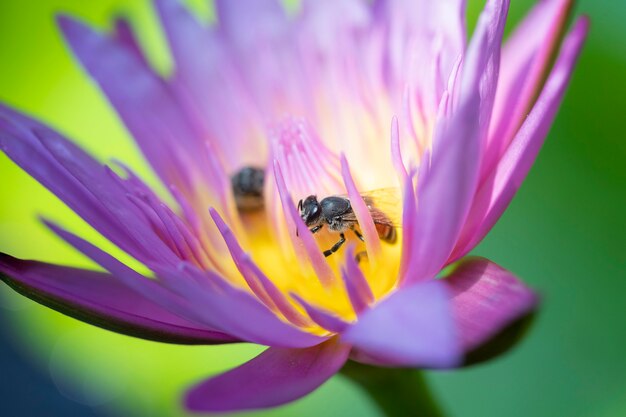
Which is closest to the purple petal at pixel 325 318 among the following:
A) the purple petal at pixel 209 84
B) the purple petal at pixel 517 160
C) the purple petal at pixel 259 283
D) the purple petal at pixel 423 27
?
the purple petal at pixel 259 283

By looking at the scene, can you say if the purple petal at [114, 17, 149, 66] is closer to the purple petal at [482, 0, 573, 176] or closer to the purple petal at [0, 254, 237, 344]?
the purple petal at [0, 254, 237, 344]

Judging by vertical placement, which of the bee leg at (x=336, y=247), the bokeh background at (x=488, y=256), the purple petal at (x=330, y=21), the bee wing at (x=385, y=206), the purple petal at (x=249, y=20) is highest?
the purple petal at (x=249, y=20)

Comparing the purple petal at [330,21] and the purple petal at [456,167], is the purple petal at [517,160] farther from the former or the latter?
the purple petal at [330,21]

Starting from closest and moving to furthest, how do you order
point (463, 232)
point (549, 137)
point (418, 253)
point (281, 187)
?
point (418, 253) → point (463, 232) → point (281, 187) → point (549, 137)

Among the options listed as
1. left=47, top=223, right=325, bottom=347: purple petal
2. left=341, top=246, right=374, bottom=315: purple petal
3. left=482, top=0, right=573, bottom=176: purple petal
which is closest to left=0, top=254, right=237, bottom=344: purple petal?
left=47, top=223, right=325, bottom=347: purple petal

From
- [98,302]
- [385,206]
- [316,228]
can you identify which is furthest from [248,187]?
[98,302]

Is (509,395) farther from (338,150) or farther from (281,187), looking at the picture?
(281,187)

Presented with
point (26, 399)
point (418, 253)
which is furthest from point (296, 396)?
point (26, 399)
